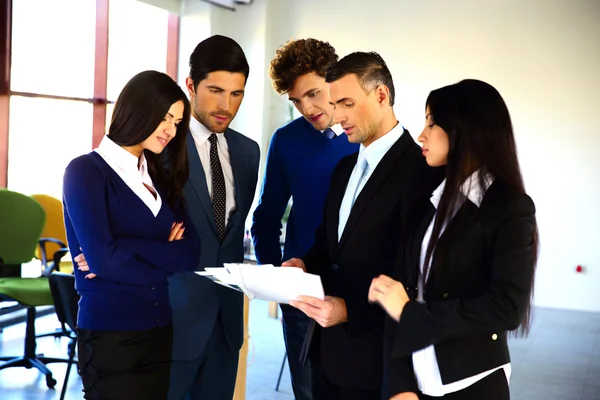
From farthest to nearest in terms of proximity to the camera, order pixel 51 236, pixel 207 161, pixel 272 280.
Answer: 1. pixel 51 236
2. pixel 207 161
3. pixel 272 280

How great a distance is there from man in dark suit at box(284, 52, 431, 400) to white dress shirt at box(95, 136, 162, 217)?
22.4 inches

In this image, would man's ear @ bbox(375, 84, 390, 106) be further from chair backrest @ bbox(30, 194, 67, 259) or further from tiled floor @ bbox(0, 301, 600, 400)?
chair backrest @ bbox(30, 194, 67, 259)

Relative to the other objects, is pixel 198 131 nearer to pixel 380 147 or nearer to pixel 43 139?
pixel 380 147

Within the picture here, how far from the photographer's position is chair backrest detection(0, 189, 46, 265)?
5.36 meters

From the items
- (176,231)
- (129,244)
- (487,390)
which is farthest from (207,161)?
(487,390)

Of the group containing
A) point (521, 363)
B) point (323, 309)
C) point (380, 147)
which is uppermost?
point (380, 147)

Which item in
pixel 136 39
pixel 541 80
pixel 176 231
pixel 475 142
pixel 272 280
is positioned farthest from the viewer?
pixel 136 39

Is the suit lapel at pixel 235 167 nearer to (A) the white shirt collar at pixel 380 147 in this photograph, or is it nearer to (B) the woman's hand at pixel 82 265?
(B) the woman's hand at pixel 82 265

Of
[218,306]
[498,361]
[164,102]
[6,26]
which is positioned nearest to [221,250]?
[218,306]

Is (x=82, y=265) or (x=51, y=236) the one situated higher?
(x=82, y=265)

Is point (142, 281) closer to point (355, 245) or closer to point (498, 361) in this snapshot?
point (355, 245)

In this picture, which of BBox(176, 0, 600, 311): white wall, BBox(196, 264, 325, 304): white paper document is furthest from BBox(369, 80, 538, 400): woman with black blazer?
BBox(176, 0, 600, 311): white wall

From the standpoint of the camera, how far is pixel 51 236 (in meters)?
6.01

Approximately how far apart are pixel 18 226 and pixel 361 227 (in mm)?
3920
